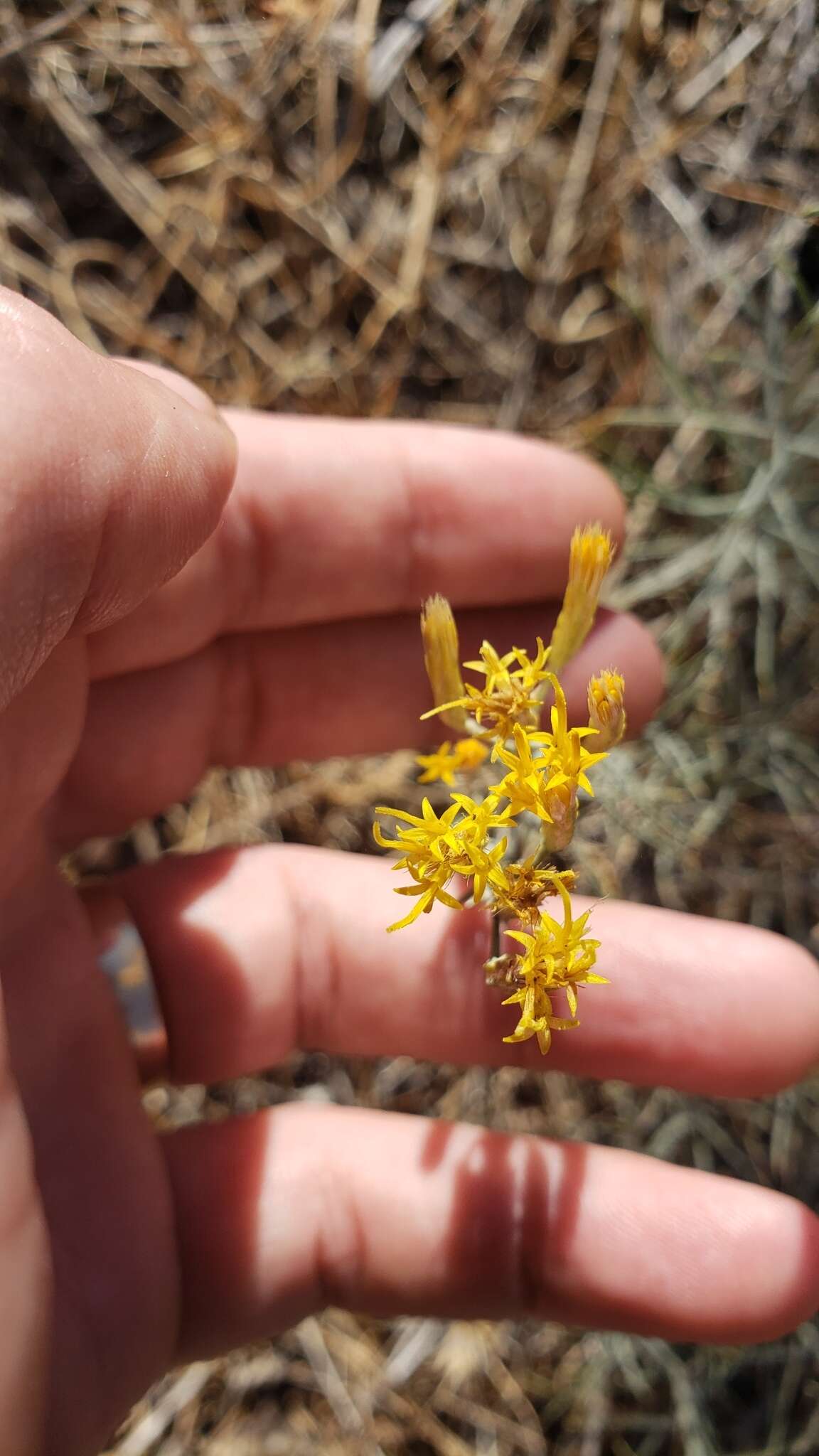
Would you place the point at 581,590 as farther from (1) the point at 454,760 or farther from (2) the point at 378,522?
(2) the point at 378,522

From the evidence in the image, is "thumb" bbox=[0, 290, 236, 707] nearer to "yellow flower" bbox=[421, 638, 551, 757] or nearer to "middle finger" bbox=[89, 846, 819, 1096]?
"yellow flower" bbox=[421, 638, 551, 757]

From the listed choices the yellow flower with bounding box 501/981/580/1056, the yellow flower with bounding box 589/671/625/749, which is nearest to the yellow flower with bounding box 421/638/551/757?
the yellow flower with bounding box 589/671/625/749

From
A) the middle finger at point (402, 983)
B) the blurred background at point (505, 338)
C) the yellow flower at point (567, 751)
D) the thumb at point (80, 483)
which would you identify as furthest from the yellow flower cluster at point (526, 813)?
the blurred background at point (505, 338)

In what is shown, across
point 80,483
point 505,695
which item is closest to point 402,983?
point 505,695

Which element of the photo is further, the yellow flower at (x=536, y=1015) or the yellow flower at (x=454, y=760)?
the yellow flower at (x=454, y=760)

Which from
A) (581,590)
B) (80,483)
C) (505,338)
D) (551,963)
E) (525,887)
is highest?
(505,338)

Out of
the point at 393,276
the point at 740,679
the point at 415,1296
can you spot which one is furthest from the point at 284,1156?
the point at 393,276

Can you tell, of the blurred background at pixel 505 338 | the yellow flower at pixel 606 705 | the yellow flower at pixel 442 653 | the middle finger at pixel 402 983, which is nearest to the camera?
the yellow flower at pixel 606 705

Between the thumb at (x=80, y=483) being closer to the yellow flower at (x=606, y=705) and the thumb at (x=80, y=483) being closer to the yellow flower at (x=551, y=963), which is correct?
the yellow flower at (x=606, y=705)
